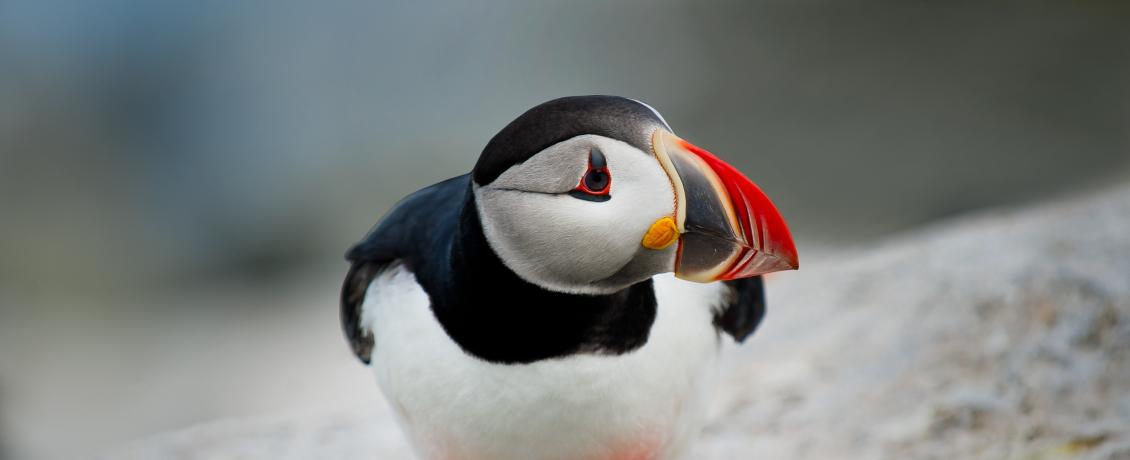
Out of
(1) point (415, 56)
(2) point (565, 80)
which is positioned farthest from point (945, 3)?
(1) point (415, 56)

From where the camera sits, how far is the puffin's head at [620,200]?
70.9 inches

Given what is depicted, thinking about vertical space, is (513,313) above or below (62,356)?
below

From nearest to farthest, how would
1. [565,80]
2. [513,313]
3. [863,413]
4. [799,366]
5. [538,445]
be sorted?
[513,313]
[538,445]
[863,413]
[799,366]
[565,80]

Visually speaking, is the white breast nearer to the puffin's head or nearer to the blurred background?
the puffin's head

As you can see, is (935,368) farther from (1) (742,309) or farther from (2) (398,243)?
(2) (398,243)

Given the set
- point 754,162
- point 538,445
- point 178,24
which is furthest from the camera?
point 754,162

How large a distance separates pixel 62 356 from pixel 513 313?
493cm

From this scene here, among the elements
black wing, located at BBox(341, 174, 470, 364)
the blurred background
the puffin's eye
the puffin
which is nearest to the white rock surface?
the puffin

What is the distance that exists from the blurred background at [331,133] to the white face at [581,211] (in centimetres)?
355

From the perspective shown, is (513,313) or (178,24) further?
(178,24)

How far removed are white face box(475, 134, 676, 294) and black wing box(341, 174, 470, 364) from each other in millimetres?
367

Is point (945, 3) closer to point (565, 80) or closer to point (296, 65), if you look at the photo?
point (565, 80)

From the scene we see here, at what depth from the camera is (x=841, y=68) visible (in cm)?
681

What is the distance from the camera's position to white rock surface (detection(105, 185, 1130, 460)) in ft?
8.86
